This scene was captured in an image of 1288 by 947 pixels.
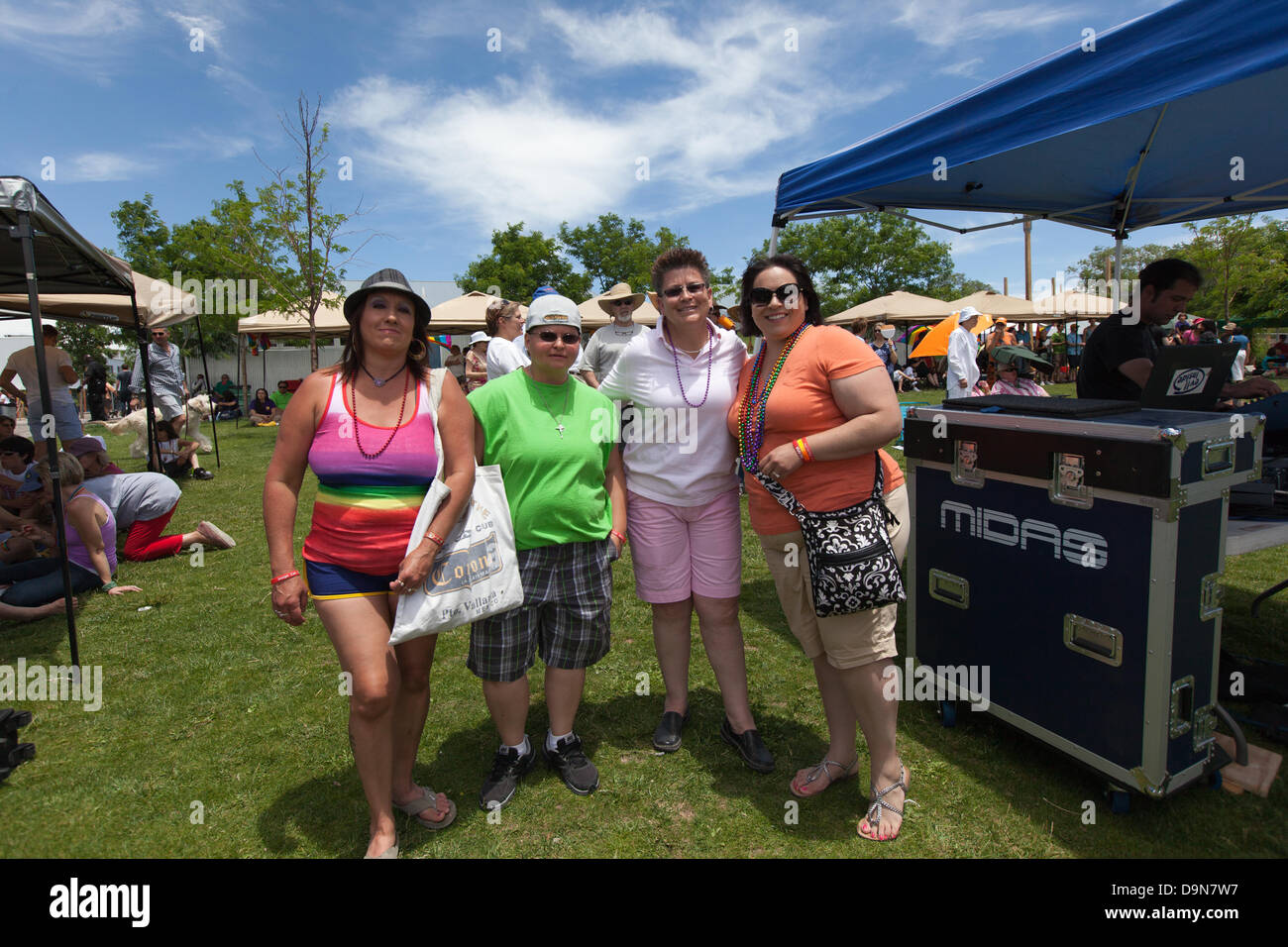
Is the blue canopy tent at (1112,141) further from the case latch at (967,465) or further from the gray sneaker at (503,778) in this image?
the gray sneaker at (503,778)

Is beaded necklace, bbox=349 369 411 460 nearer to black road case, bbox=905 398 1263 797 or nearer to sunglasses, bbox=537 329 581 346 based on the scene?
sunglasses, bbox=537 329 581 346

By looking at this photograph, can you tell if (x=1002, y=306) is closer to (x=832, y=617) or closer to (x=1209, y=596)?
(x=1209, y=596)

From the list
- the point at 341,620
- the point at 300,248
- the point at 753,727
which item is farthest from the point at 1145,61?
the point at 300,248

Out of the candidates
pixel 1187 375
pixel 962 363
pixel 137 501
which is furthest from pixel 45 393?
pixel 962 363

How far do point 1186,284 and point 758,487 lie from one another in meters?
2.75

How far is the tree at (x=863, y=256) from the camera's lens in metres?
41.2

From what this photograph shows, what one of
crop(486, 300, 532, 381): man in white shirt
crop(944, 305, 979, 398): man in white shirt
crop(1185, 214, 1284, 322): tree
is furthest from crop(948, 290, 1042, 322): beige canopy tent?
crop(486, 300, 532, 381): man in white shirt

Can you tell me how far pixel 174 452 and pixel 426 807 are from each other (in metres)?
9.76

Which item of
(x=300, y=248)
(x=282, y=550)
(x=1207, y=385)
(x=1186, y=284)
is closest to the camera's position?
(x=282, y=550)

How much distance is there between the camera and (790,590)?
260 cm

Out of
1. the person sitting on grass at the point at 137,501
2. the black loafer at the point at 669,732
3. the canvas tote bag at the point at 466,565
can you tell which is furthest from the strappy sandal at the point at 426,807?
the person sitting on grass at the point at 137,501

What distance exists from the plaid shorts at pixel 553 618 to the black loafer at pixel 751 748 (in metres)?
0.72

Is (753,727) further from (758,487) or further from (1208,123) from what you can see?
(1208,123)

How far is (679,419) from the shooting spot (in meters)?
2.79
